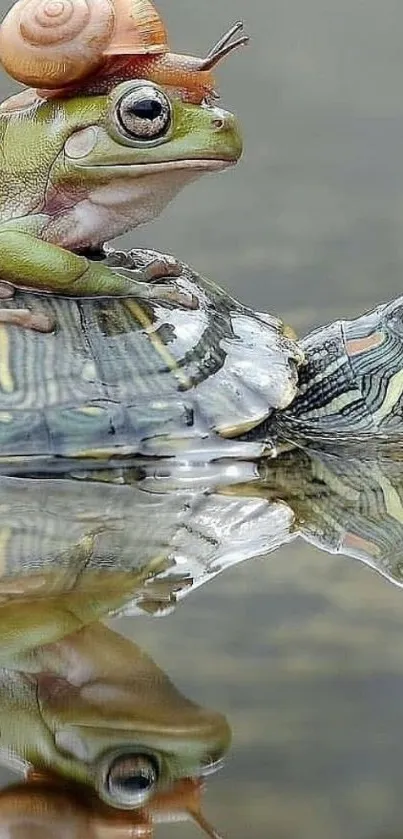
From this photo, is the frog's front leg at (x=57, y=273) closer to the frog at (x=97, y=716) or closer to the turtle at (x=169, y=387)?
the turtle at (x=169, y=387)

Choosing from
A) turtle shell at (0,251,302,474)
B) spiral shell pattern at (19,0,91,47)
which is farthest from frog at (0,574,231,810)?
spiral shell pattern at (19,0,91,47)

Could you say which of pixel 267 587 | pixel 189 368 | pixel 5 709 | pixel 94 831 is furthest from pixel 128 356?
pixel 94 831

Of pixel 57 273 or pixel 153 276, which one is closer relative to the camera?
pixel 57 273

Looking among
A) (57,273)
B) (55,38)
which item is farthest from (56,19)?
(57,273)

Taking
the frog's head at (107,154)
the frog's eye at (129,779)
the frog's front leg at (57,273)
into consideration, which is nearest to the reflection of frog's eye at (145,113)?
the frog's head at (107,154)

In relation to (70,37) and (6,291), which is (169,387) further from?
(70,37)

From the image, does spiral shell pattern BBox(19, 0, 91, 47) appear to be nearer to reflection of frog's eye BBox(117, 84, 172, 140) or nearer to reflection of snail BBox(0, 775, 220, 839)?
reflection of frog's eye BBox(117, 84, 172, 140)
